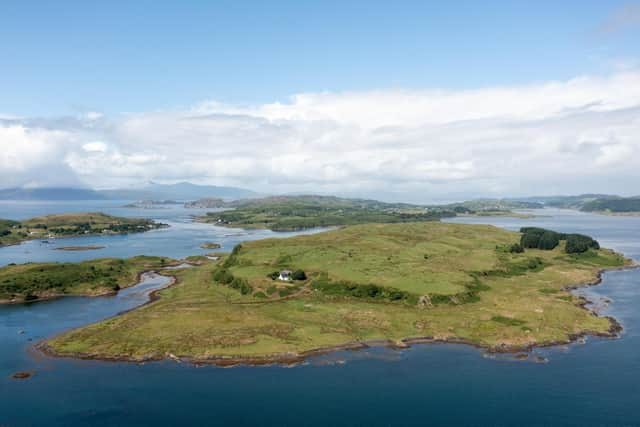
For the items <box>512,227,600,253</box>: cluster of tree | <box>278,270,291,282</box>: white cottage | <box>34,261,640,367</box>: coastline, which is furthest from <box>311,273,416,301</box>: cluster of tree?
<box>512,227,600,253</box>: cluster of tree

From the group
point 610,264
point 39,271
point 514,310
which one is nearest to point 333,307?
point 514,310

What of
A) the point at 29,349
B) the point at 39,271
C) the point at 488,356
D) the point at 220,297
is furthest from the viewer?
the point at 39,271

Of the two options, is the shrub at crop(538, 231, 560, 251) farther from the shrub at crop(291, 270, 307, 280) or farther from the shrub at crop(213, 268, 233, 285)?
the shrub at crop(213, 268, 233, 285)

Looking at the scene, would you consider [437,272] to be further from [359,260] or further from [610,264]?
[610,264]

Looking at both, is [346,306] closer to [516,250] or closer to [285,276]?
[285,276]

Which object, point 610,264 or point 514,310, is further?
point 610,264

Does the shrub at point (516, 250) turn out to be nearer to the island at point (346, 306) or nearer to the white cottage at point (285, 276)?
the island at point (346, 306)

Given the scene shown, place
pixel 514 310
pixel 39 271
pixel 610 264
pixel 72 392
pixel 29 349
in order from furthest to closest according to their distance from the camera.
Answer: pixel 610 264 < pixel 39 271 < pixel 514 310 < pixel 29 349 < pixel 72 392

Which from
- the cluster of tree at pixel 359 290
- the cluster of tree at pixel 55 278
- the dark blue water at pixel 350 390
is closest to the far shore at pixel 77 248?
the cluster of tree at pixel 55 278
